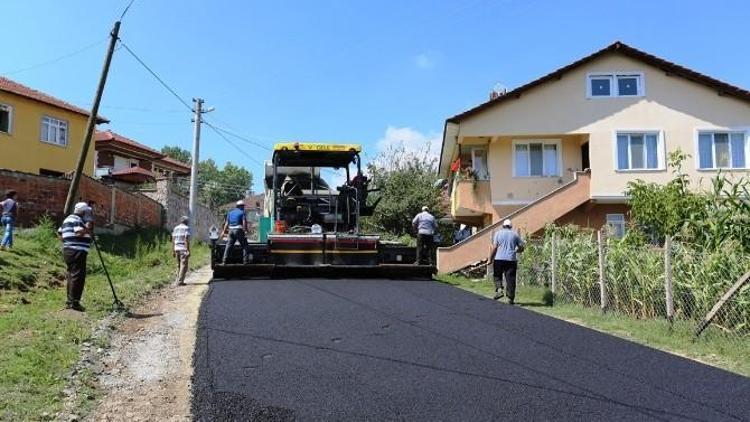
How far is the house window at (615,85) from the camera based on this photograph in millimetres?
24312

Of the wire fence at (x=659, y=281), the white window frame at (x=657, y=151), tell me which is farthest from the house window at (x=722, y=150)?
the wire fence at (x=659, y=281)

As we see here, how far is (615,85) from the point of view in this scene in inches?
963

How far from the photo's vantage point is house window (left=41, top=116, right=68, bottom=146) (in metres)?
29.5

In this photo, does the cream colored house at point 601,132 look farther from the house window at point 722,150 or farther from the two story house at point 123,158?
the two story house at point 123,158

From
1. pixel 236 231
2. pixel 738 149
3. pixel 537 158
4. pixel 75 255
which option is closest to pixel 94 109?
pixel 236 231

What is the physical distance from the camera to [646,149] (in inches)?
942

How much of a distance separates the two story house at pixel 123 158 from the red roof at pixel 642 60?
73.0ft

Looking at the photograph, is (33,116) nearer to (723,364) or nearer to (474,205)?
(474,205)

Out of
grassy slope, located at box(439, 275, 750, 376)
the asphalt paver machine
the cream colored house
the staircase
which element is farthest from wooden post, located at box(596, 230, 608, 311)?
the cream colored house

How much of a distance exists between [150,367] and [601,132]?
19.9 m

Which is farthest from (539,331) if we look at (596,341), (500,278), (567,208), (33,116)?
(33,116)

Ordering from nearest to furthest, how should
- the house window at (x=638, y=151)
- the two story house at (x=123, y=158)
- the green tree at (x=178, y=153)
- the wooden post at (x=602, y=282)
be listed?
the wooden post at (x=602, y=282)
the house window at (x=638, y=151)
the two story house at (x=123, y=158)
the green tree at (x=178, y=153)

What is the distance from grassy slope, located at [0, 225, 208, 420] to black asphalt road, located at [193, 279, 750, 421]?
4.31 ft

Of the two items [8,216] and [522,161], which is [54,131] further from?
[522,161]
